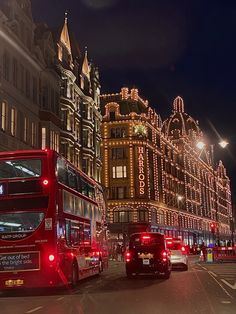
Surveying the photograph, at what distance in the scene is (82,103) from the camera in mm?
56188

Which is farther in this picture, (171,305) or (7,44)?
(7,44)

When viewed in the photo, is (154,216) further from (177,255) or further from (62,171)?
(62,171)

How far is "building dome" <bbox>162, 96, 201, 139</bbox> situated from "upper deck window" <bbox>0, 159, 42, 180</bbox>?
8083cm

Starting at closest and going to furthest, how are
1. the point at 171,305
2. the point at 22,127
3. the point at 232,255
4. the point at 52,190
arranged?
the point at 171,305 < the point at 52,190 < the point at 22,127 < the point at 232,255

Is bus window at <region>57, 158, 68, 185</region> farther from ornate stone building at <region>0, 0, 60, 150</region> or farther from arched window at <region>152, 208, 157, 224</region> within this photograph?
arched window at <region>152, 208, 157, 224</region>

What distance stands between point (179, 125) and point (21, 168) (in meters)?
90.2

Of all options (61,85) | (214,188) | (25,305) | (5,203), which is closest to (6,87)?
(61,85)

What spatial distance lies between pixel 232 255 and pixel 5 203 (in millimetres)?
27279

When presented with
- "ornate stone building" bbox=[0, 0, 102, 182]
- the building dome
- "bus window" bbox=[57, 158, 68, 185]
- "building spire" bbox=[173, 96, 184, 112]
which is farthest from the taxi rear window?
"building spire" bbox=[173, 96, 184, 112]

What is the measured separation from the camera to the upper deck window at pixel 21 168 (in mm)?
16750

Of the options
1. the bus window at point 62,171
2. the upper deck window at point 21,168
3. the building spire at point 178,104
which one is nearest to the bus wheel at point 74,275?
the bus window at point 62,171

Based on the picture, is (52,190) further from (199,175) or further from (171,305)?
(199,175)

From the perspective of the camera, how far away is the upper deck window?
16750mm

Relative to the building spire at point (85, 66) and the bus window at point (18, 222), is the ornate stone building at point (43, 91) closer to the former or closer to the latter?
the building spire at point (85, 66)
